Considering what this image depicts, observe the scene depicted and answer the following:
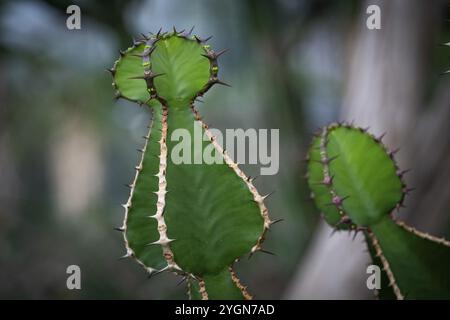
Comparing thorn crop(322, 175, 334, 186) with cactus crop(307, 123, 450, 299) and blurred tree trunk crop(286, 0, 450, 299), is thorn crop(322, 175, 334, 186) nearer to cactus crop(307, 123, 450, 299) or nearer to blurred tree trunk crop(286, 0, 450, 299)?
cactus crop(307, 123, 450, 299)

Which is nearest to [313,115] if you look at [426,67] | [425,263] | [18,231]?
[426,67]

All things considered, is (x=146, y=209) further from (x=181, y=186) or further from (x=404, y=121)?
(x=404, y=121)

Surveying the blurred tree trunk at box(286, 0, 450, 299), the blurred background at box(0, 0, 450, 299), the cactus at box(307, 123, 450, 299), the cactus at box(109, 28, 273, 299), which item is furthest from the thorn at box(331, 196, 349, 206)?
the blurred tree trunk at box(286, 0, 450, 299)

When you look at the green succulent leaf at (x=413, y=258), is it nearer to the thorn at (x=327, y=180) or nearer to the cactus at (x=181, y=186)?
the thorn at (x=327, y=180)

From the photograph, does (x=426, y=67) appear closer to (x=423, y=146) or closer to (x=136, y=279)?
(x=423, y=146)

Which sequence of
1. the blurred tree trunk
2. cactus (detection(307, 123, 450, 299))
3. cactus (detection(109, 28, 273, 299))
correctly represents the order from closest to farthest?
cactus (detection(109, 28, 273, 299)), cactus (detection(307, 123, 450, 299)), the blurred tree trunk
